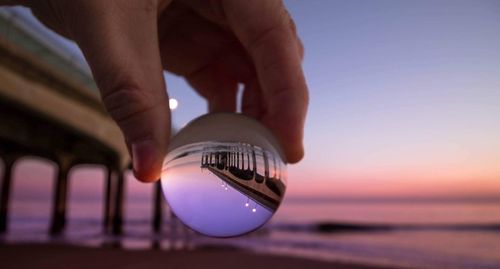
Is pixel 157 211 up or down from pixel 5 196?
down

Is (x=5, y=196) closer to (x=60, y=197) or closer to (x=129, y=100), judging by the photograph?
(x=60, y=197)

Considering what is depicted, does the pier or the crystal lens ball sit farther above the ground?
the pier

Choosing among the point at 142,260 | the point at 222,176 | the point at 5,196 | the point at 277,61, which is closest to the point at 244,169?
the point at 222,176

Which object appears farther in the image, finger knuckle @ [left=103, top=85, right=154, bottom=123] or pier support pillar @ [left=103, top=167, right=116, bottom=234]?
pier support pillar @ [left=103, top=167, right=116, bottom=234]

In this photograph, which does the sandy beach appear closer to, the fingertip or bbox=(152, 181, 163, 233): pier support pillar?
the fingertip

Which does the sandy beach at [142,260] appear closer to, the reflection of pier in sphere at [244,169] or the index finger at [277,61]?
the index finger at [277,61]

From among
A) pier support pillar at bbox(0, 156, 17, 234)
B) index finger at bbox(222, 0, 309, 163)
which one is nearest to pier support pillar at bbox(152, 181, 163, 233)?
pier support pillar at bbox(0, 156, 17, 234)

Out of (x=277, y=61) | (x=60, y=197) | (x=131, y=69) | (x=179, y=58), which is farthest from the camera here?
(x=60, y=197)

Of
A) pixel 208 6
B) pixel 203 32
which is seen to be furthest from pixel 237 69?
pixel 208 6
